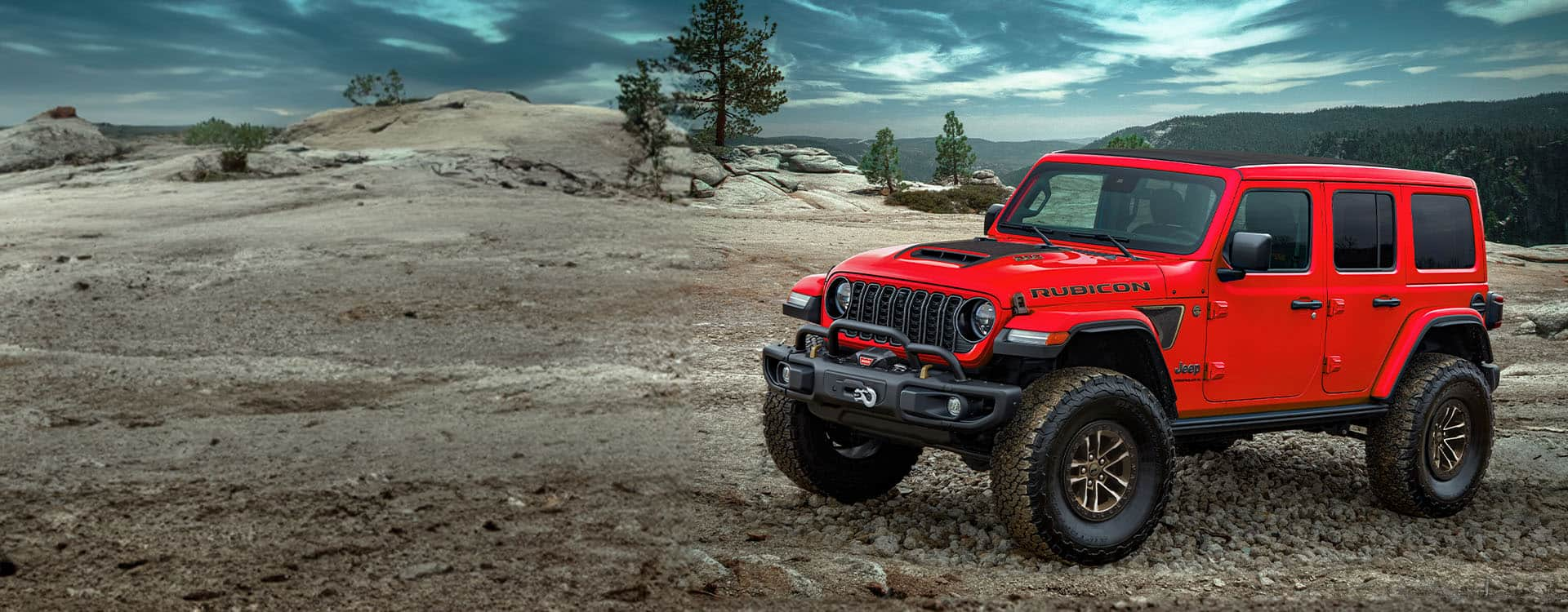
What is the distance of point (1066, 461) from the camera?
19.3ft

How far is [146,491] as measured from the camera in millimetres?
7570

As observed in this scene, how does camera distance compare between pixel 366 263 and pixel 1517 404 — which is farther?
pixel 366 263

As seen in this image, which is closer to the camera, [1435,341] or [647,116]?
[1435,341]

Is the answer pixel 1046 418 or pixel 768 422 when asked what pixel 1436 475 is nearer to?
pixel 1046 418

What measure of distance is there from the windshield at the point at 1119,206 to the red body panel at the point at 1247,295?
0.23ft

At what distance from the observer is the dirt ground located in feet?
19.7

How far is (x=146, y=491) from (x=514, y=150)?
105 feet

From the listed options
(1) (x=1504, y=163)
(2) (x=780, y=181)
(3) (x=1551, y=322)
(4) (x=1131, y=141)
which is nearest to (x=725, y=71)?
(2) (x=780, y=181)

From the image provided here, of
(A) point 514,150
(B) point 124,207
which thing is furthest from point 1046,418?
(A) point 514,150

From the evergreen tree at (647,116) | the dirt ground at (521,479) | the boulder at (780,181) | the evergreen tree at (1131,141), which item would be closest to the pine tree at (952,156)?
the evergreen tree at (1131,141)

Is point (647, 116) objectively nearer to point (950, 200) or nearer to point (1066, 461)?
point (950, 200)

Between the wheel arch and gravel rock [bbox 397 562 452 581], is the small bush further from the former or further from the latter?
gravel rock [bbox 397 562 452 581]

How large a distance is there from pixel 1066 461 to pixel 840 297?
1554mm

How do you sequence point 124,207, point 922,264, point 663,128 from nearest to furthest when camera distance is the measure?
point 922,264
point 124,207
point 663,128
